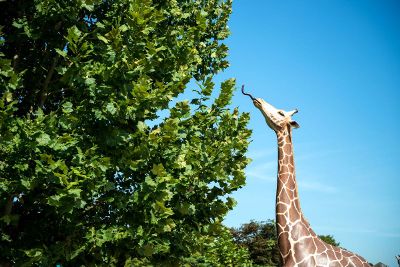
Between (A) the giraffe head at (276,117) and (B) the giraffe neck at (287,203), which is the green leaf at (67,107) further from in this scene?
(B) the giraffe neck at (287,203)

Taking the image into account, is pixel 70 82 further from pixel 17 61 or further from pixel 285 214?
pixel 285 214

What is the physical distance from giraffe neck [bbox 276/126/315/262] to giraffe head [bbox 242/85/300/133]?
0.49 feet

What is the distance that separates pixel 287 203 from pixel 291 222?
55 cm

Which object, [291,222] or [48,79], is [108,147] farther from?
[291,222]

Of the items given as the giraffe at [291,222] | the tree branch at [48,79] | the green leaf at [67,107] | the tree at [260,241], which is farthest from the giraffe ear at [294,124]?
the tree at [260,241]

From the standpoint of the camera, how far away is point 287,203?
29.8 feet

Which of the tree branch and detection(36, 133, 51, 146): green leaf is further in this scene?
the tree branch

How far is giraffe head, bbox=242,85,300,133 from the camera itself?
9.82m

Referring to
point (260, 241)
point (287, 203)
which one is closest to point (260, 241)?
point (260, 241)

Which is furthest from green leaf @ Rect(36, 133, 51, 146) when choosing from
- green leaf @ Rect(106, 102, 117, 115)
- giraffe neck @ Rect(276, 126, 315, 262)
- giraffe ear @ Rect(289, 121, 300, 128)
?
giraffe ear @ Rect(289, 121, 300, 128)

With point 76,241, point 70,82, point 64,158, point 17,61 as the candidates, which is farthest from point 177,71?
point 76,241

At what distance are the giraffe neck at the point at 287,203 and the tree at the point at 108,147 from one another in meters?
1.86

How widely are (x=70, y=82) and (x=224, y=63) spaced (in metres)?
5.67

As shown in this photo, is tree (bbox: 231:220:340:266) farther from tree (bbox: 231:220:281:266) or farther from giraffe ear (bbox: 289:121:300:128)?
giraffe ear (bbox: 289:121:300:128)
